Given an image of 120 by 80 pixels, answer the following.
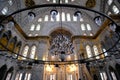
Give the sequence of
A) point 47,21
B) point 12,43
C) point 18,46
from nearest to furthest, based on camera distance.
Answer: point 12,43, point 18,46, point 47,21

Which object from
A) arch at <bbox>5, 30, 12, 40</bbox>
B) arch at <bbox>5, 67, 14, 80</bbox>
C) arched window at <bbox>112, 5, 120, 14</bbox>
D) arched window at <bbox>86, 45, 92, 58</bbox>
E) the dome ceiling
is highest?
the dome ceiling

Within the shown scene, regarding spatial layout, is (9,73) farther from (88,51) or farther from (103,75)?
(103,75)

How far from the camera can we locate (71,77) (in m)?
16.1

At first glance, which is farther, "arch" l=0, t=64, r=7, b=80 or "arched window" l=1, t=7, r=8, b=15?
"arched window" l=1, t=7, r=8, b=15

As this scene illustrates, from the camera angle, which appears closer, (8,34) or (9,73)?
(8,34)

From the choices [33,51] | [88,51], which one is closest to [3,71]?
[33,51]

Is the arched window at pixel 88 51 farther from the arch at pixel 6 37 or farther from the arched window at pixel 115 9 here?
the arch at pixel 6 37

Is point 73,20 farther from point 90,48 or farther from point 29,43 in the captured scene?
point 29,43

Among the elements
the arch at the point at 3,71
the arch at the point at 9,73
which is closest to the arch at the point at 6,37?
the arch at the point at 3,71

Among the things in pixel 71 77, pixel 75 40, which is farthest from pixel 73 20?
pixel 71 77

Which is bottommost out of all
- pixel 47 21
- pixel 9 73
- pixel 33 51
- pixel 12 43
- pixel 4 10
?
pixel 9 73

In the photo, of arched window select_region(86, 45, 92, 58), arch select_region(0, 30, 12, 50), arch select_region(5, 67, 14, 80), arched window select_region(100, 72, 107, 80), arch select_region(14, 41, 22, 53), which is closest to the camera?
arch select_region(0, 30, 12, 50)

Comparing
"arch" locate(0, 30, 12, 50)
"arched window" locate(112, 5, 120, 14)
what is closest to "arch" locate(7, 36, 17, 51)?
"arch" locate(0, 30, 12, 50)

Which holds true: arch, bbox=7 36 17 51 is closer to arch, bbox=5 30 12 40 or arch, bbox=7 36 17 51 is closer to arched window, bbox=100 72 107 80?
arch, bbox=5 30 12 40
